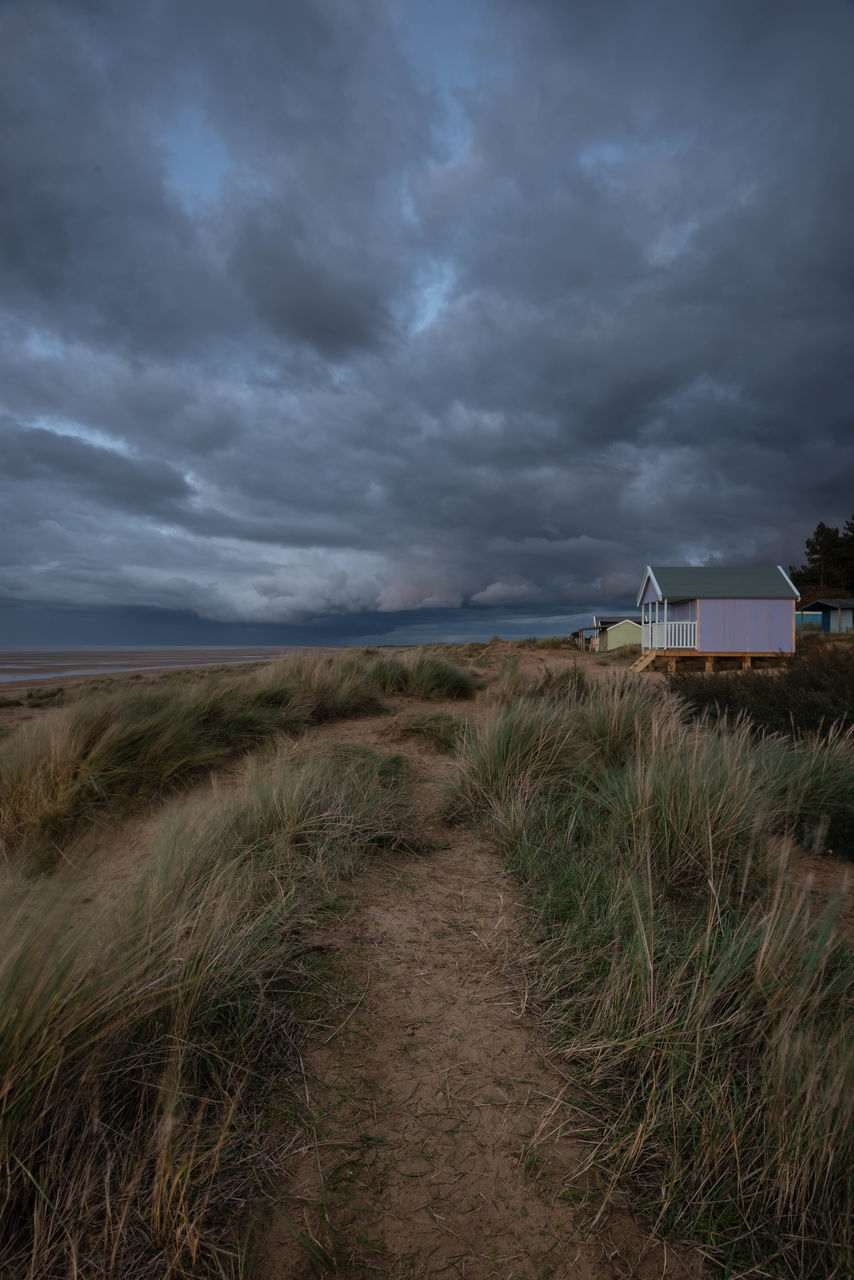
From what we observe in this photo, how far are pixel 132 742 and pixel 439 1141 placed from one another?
4582mm

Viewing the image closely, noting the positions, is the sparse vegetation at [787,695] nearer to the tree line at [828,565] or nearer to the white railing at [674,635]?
the white railing at [674,635]

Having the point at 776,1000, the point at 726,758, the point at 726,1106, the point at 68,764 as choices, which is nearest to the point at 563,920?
the point at 776,1000

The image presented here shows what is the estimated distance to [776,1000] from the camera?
1777 mm

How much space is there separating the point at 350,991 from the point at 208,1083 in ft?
2.06

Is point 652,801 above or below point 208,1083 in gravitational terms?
above

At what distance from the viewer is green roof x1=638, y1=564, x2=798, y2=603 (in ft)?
68.5

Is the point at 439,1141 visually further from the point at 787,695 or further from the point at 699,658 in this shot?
the point at 699,658

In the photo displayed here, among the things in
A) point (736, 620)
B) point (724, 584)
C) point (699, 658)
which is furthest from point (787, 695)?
point (724, 584)

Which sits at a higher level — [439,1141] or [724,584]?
[724,584]

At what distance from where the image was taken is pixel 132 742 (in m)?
5.22

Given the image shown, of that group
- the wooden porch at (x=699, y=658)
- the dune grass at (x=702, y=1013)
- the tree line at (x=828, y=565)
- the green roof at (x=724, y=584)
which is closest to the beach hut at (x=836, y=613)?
the tree line at (x=828, y=565)

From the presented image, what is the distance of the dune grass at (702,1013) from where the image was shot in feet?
4.28

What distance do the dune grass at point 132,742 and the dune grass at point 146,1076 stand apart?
87.6 inches

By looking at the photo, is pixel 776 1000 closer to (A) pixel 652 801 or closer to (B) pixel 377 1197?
(B) pixel 377 1197
